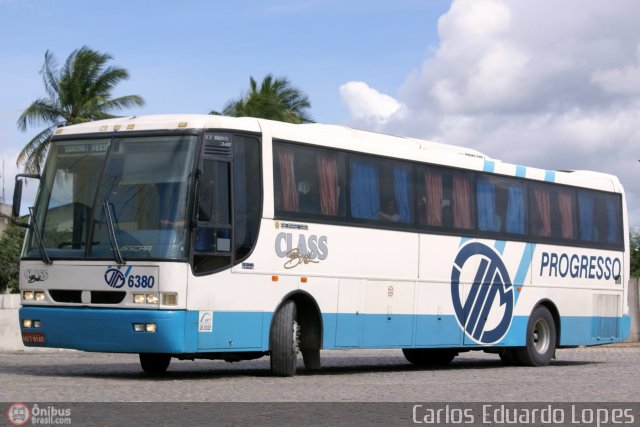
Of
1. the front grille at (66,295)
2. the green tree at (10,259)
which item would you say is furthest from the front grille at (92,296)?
the green tree at (10,259)

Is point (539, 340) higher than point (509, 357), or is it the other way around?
point (539, 340)

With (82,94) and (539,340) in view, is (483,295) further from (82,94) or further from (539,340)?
(82,94)

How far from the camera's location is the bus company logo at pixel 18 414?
10.6m

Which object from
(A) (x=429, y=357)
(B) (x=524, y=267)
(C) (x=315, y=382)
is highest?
(B) (x=524, y=267)

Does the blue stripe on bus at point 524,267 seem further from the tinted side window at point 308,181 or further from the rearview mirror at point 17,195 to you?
the rearview mirror at point 17,195

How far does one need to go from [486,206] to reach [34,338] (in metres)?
8.16

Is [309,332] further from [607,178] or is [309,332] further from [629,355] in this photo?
[629,355]

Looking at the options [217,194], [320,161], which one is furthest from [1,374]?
[320,161]

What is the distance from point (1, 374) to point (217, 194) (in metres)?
3.68

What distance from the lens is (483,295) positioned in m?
21.2

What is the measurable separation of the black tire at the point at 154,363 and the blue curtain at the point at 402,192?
4.05 metres

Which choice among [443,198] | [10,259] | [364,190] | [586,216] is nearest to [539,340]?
[586,216]

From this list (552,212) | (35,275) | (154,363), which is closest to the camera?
(35,275)

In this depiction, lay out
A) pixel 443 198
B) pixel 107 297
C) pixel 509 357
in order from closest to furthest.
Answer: pixel 107 297, pixel 443 198, pixel 509 357
